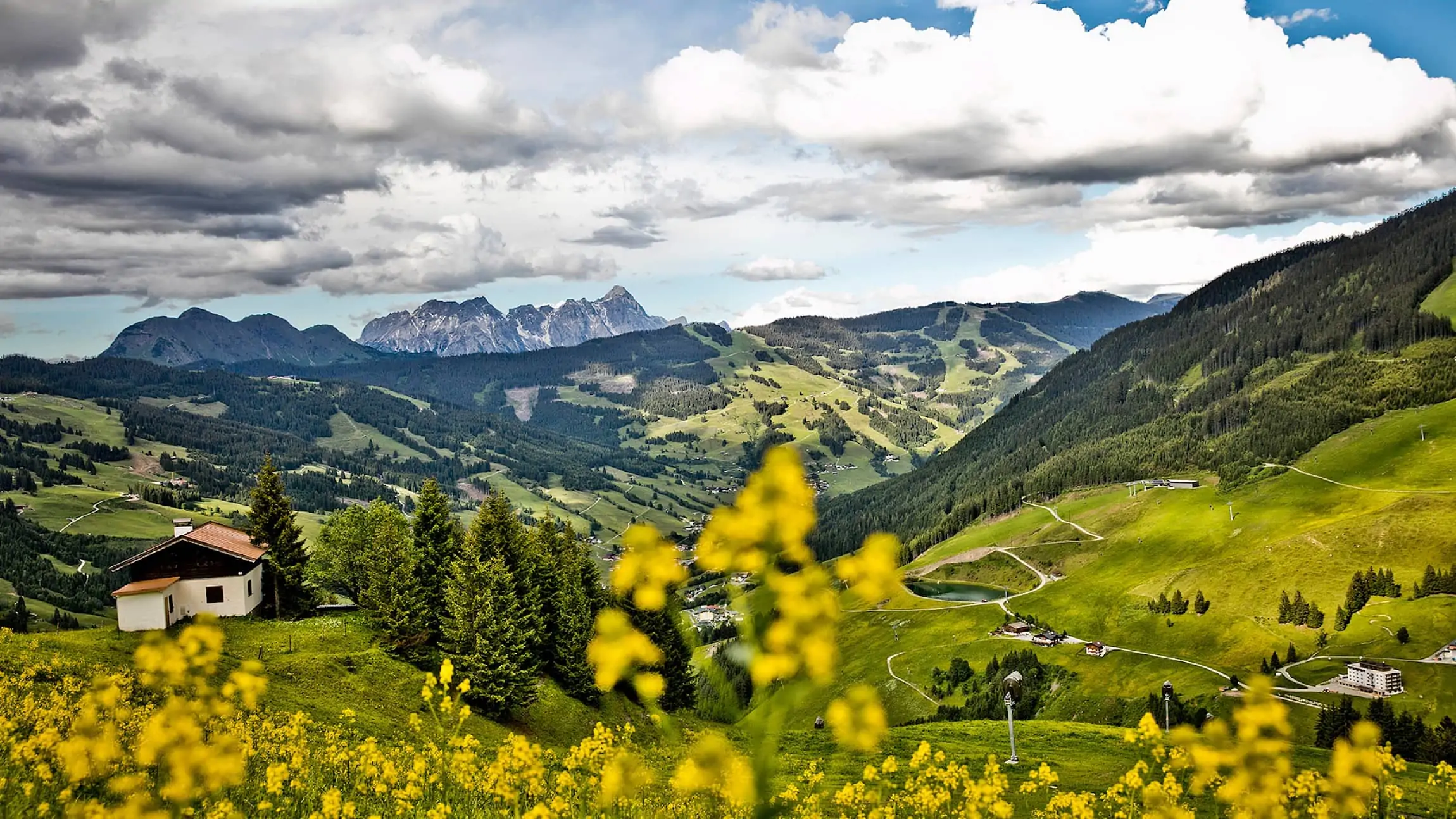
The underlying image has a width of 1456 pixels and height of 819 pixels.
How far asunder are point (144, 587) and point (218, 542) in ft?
23.3

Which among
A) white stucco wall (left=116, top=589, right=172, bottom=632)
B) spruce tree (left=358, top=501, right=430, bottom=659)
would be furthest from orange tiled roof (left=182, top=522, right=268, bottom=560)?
spruce tree (left=358, top=501, right=430, bottom=659)

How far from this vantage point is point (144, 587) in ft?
203

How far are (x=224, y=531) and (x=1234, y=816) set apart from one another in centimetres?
8322

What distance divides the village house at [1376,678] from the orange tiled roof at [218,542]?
464ft

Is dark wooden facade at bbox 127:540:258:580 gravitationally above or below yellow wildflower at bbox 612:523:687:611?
below

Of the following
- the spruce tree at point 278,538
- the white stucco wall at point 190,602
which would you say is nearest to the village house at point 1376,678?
the spruce tree at point 278,538

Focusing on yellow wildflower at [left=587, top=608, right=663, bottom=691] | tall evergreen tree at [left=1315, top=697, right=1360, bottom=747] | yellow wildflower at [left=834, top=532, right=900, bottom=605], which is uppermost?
yellow wildflower at [left=834, top=532, right=900, bottom=605]

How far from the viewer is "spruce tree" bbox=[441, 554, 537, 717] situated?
5812 cm

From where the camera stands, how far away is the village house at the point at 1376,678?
114m

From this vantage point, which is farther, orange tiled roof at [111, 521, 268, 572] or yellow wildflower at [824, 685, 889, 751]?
orange tiled roof at [111, 521, 268, 572]

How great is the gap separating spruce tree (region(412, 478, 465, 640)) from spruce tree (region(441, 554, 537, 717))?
18.0 feet

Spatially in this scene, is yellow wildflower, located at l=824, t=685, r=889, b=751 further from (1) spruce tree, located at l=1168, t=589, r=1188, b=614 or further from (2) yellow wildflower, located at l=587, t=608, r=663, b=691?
(1) spruce tree, located at l=1168, t=589, r=1188, b=614

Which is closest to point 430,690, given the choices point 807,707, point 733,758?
point 733,758

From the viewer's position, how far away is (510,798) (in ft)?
31.7
